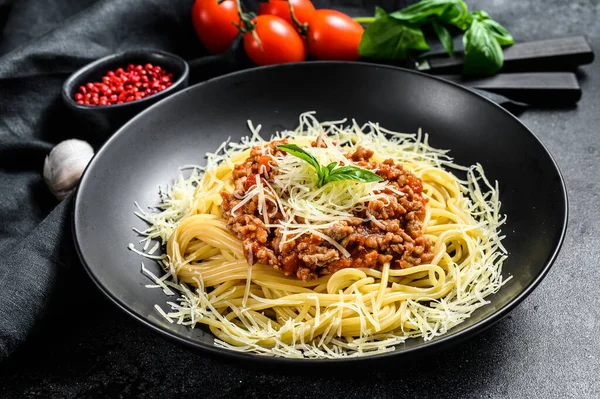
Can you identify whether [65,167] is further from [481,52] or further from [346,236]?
[481,52]

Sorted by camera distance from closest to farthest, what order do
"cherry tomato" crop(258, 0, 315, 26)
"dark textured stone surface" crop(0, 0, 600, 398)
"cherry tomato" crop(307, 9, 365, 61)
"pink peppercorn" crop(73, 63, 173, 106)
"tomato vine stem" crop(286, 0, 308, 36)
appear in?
"dark textured stone surface" crop(0, 0, 600, 398) → "pink peppercorn" crop(73, 63, 173, 106) → "cherry tomato" crop(307, 9, 365, 61) → "tomato vine stem" crop(286, 0, 308, 36) → "cherry tomato" crop(258, 0, 315, 26)

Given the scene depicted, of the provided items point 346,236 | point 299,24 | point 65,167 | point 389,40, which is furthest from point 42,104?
point 346,236

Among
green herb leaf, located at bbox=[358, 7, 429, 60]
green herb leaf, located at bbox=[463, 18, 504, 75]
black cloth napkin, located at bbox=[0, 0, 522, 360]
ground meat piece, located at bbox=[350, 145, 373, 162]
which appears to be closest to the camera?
black cloth napkin, located at bbox=[0, 0, 522, 360]

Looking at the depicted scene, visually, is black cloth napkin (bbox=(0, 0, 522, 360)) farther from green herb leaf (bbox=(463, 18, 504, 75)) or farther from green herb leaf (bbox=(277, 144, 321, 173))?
green herb leaf (bbox=(277, 144, 321, 173))

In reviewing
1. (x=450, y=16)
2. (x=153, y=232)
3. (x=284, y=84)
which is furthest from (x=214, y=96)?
(x=450, y=16)

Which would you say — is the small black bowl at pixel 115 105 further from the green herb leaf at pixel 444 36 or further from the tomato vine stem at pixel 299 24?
the green herb leaf at pixel 444 36

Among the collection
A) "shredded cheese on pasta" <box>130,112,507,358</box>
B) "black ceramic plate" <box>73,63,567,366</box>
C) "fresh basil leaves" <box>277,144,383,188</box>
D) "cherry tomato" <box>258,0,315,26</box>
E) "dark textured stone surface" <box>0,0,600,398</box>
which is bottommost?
"dark textured stone surface" <box>0,0,600,398</box>

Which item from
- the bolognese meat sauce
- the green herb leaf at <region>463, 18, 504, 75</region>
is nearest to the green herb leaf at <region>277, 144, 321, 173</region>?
the bolognese meat sauce

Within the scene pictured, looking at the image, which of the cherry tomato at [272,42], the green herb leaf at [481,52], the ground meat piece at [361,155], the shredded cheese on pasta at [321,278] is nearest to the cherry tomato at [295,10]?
the cherry tomato at [272,42]

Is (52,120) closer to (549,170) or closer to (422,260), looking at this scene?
(422,260)
